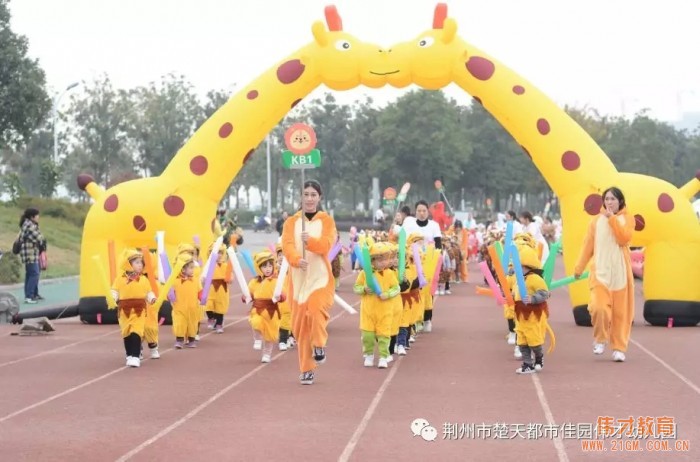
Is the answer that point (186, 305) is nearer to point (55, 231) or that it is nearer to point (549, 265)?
point (549, 265)

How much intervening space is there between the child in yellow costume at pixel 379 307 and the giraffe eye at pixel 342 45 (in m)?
5.95

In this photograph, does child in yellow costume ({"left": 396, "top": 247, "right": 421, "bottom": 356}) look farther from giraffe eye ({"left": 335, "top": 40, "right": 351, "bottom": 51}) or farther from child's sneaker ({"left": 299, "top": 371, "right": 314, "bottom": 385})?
giraffe eye ({"left": 335, "top": 40, "right": 351, "bottom": 51})

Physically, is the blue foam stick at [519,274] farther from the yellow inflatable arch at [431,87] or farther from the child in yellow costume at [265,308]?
the yellow inflatable arch at [431,87]

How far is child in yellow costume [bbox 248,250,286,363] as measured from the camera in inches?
496

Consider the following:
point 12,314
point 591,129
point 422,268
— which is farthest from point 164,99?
point 422,268

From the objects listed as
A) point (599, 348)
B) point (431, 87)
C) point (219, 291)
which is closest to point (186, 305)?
point (219, 291)

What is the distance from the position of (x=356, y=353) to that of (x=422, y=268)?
1679 millimetres

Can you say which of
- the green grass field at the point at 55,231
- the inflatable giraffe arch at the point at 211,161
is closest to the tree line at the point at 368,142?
the green grass field at the point at 55,231

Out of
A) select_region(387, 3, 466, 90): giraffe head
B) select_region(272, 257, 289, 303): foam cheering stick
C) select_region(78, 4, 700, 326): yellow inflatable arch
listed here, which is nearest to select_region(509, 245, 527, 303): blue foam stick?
select_region(272, 257, 289, 303): foam cheering stick

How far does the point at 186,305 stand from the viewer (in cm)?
1396

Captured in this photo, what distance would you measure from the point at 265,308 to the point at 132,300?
1486 mm

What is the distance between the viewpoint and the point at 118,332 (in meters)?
16.2

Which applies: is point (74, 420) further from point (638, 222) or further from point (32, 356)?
point (638, 222)

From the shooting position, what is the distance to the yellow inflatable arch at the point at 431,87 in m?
16.1
